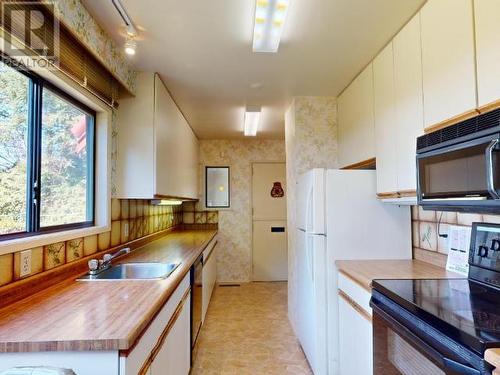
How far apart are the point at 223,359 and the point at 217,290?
2101 mm

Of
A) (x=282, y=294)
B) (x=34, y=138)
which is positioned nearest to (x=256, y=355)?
(x=282, y=294)

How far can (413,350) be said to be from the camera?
4.06ft

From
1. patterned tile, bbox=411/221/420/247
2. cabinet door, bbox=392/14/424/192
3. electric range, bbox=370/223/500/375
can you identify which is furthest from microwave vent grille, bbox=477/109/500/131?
patterned tile, bbox=411/221/420/247

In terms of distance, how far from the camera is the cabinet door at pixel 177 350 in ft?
4.94

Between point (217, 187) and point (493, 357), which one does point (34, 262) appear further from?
point (217, 187)

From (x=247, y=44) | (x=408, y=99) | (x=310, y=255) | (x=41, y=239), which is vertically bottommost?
(x=310, y=255)

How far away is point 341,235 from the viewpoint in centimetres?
232

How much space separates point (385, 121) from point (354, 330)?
138 centimetres

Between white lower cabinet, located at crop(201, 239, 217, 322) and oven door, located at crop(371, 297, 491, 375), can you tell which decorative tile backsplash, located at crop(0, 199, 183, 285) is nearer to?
white lower cabinet, located at crop(201, 239, 217, 322)

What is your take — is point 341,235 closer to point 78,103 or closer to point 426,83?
point 426,83

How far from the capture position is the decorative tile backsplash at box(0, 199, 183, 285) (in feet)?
4.56

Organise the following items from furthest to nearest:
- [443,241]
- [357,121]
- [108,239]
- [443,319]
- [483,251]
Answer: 1. [357,121]
2. [108,239]
3. [443,241]
4. [483,251]
5. [443,319]

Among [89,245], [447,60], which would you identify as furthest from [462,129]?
[89,245]

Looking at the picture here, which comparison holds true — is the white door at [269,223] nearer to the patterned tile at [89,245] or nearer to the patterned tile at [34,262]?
the patterned tile at [89,245]
